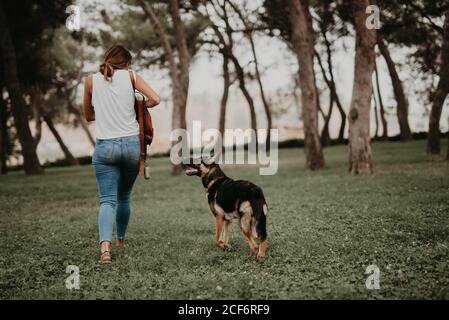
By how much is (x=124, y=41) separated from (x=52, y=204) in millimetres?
20153

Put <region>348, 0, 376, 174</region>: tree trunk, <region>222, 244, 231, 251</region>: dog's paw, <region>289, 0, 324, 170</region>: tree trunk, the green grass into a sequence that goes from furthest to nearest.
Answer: <region>289, 0, 324, 170</region>: tree trunk
<region>348, 0, 376, 174</region>: tree trunk
<region>222, 244, 231, 251</region>: dog's paw
the green grass

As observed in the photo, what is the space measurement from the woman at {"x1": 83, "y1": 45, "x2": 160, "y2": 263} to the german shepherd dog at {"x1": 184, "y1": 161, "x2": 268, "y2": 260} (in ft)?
3.94

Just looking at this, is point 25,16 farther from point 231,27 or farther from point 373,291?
point 373,291

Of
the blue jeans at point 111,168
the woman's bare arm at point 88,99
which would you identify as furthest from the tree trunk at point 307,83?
the woman's bare arm at point 88,99

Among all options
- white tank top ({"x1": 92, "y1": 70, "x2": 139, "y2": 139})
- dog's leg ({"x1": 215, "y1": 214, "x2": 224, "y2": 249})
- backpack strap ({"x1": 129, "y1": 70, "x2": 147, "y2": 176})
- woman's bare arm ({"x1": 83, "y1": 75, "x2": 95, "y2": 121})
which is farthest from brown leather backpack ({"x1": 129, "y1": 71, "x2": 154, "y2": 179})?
dog's leg ({"x1": 215, "y1": 214, "x2": 224, "y2": 249})

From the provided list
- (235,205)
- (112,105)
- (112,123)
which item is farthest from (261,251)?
(112,105)

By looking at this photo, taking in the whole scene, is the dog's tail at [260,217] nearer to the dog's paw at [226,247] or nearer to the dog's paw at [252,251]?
the dog's paw at [252,251]

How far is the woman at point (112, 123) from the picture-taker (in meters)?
5.84

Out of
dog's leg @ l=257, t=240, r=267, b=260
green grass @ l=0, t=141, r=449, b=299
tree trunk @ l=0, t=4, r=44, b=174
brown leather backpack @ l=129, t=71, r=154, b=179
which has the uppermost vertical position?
tree trunk @ l=0, t=4, r=44, b=174

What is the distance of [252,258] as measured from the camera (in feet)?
20.3

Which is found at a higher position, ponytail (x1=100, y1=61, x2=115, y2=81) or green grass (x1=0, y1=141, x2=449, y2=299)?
ponytail (x1=100, y1=61, x2=115, y2=81)

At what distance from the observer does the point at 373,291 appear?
15.4ft

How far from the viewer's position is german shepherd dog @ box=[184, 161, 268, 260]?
5.99m

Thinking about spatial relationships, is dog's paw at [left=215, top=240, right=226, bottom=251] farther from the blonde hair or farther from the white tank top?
the blonde hair
